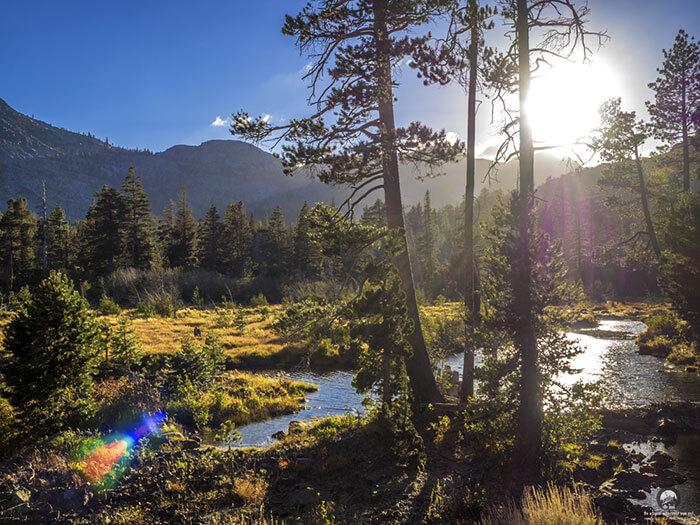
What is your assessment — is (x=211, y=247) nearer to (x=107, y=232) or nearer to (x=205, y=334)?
(x=107, y=232)

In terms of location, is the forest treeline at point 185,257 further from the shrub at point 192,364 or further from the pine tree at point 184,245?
the shrub at point 192,364

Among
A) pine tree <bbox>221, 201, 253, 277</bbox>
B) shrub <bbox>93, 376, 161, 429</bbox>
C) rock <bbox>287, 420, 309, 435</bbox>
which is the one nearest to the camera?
shrub <bbox>93, 376, 161, 429</bbox>

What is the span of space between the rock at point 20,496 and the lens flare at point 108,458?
3.39 ft

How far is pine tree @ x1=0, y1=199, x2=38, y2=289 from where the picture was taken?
53.2 metres

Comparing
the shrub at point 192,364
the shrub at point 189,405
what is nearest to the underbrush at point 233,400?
the shrub at point 189,405

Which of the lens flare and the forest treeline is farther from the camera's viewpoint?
the forest treeline

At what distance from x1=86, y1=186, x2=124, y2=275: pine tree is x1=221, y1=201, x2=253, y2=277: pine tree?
49.3 feet

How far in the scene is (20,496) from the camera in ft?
23.1

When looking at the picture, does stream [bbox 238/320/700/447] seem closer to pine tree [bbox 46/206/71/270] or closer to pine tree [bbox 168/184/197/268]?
pine tree [bbox 168/184/197/268]

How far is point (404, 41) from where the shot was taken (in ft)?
33.8

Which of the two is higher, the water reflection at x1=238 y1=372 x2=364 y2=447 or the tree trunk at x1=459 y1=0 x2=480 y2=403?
the tree trunk at x1=459 y1=0 x2=480 y2=403

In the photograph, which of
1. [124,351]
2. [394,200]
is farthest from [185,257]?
[394,200]

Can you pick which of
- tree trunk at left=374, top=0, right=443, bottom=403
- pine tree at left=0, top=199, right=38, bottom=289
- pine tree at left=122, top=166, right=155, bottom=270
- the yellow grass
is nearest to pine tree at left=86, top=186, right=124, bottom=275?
pine tree at left=122, top=166, right=155, bottom=270

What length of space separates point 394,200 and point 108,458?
9513 mm
